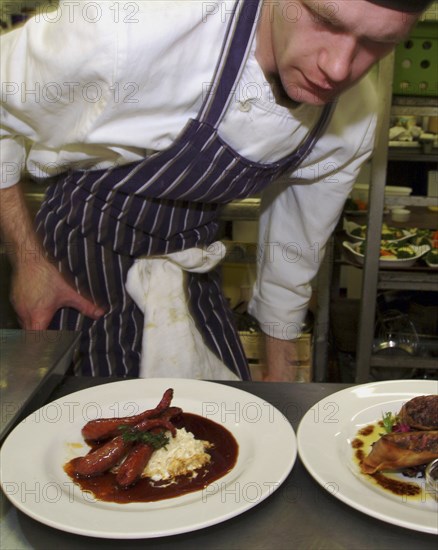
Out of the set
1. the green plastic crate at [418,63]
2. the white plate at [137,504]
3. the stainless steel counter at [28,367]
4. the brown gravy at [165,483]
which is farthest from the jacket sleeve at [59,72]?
the green plastic crate at [418,63]

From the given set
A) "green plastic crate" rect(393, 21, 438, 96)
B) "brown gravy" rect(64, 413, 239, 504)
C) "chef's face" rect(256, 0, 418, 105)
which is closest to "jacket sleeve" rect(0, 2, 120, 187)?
"chef's face" rect(256, 0, 418, 105)

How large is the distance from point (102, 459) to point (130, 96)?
2.03ft

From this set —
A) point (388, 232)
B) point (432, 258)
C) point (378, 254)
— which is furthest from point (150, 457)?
point (388, 232)

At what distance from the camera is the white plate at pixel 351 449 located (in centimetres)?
72

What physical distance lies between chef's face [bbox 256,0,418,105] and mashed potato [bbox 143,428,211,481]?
64 centimetres

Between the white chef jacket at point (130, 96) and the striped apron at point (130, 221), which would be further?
the striped apron at point (130, 221)

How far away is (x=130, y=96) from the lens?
1088 mm

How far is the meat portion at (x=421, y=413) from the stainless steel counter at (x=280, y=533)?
0.18 metres

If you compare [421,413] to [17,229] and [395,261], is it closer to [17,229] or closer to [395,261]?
[17,229]

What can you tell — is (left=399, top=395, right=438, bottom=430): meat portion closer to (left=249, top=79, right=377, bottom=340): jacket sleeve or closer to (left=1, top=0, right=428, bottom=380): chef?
(left=1, top=0, right=428, bottom=380): chef

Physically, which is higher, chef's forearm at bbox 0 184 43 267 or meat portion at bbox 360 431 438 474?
chef's forearm at bbox 0 184 43 267

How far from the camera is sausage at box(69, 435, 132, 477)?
81 centimetres

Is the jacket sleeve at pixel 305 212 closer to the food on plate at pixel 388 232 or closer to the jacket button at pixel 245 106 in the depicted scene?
the jacket button at pixel 245 106

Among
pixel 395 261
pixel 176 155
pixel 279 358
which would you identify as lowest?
pixel 279 358
